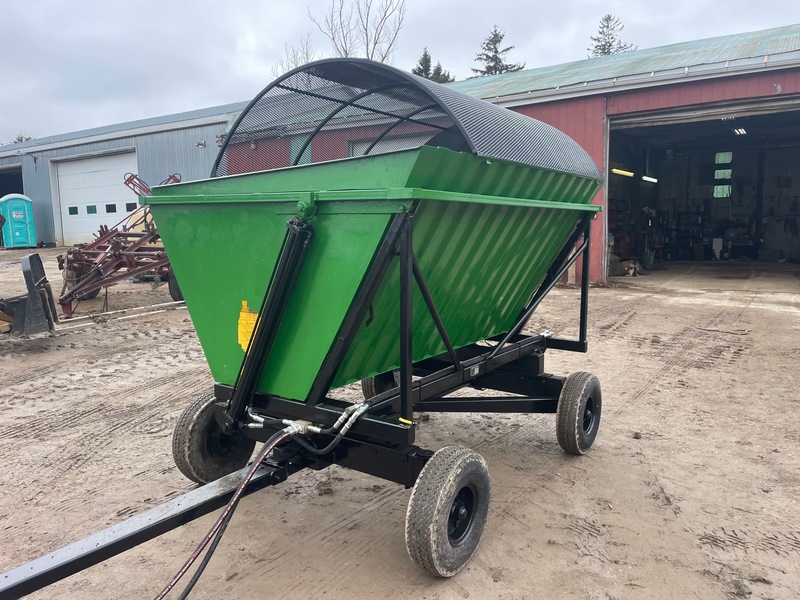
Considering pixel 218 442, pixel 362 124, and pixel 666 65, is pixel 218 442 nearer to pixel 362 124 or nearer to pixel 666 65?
pixel 362 124

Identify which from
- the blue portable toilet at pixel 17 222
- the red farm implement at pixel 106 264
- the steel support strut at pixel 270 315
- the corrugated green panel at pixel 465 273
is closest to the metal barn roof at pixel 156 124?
the blue portable toilet at pixel 17 222

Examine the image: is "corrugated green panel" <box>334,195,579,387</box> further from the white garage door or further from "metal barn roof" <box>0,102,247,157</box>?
the white garage door

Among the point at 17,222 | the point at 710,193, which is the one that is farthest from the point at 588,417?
the point at 17,222

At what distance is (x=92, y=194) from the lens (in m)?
23.6

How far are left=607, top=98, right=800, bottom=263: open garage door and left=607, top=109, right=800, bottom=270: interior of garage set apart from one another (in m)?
0.03

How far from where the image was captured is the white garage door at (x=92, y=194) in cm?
2262

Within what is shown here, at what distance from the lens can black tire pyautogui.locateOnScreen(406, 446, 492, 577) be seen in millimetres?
2582

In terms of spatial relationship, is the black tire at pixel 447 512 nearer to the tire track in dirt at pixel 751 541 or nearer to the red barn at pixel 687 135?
the tire track in dirt at pixel 751 541

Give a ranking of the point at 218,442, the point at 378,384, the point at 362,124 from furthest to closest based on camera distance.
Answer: the point at 378,384, the point at 362,124, the point at 218,442

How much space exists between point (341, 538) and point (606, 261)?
37.2 ft

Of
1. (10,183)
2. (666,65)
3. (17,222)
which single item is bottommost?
(17,222)

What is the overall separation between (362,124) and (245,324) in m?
2.04

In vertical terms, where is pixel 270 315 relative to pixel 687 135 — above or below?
below

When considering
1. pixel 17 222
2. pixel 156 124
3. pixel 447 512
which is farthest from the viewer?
A: pixel 17 222
